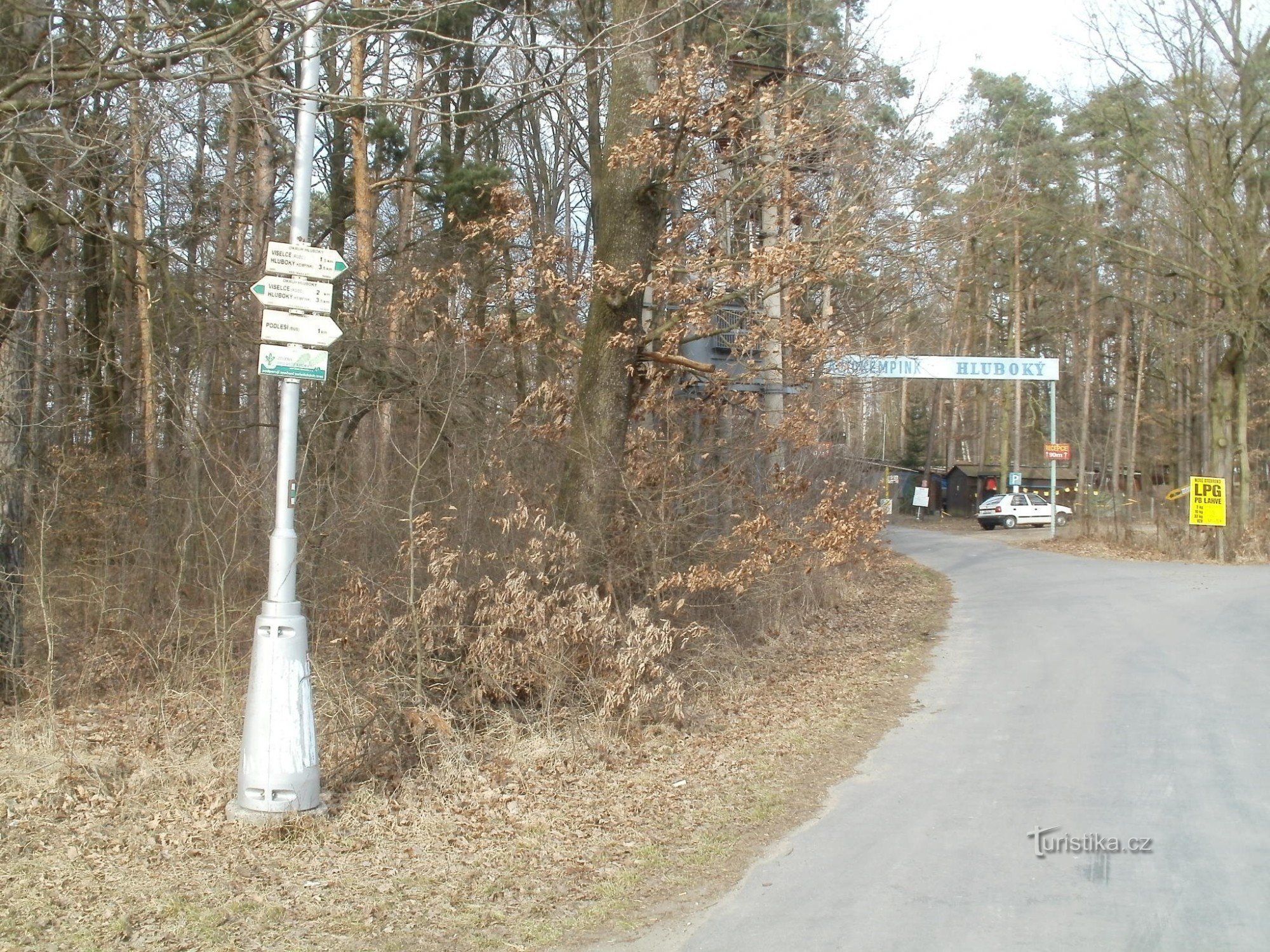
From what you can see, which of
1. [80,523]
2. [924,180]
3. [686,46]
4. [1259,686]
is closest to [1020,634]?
[1259,686]

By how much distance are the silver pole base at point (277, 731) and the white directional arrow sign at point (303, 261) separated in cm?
196

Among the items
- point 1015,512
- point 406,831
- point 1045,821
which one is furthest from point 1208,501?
point 406,831

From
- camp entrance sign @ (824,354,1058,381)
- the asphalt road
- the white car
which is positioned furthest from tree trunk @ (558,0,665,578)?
the white car

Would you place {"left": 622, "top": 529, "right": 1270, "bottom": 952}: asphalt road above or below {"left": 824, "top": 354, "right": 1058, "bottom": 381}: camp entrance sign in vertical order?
below

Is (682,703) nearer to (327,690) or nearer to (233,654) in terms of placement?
(327,690)

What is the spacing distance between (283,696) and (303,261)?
2.54 metres

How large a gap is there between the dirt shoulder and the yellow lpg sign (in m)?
21.5

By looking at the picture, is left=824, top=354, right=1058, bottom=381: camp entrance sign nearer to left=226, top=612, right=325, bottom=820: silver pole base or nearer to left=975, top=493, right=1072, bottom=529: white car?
left=226, top=612, right=325, bottom=820: silver pole base

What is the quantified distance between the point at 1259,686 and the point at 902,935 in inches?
287

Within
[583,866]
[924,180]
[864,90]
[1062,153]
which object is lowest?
[583,866]

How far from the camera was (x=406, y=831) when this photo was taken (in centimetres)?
657

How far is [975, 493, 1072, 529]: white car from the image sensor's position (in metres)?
48.4

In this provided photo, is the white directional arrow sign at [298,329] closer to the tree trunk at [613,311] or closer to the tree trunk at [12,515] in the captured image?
the tree trunk at [12,515]

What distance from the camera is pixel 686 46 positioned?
14.2m
